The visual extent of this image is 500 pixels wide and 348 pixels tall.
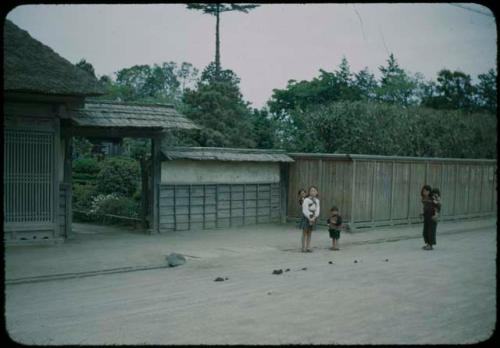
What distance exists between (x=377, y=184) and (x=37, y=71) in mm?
11884

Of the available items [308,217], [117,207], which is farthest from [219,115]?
[308,217]

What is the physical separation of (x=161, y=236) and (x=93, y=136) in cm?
369

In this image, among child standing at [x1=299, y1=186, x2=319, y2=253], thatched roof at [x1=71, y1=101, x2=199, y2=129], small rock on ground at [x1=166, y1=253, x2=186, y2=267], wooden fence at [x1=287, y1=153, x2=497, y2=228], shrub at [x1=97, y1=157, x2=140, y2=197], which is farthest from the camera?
shrub at [x1=97, y1=157, x2=140, y2=197]

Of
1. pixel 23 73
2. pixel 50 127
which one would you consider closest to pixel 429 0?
pixel 23 73

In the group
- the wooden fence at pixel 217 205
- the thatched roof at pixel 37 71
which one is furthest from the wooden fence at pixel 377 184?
the thatched roof at pixel 37 71

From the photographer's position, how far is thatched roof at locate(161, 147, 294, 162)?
59.7ft

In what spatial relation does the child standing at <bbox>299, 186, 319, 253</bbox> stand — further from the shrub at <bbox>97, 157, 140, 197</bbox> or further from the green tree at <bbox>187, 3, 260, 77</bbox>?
the green tree at <bbox>187, 3, 260, 77</bbox>

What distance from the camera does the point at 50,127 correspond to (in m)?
15.1

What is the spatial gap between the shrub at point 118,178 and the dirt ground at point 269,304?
11.9m

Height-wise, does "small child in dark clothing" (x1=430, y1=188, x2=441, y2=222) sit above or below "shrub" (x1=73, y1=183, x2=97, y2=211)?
above

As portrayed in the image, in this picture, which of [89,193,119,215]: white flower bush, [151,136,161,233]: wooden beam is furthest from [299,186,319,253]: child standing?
[89,193,119,215]: white flower bush

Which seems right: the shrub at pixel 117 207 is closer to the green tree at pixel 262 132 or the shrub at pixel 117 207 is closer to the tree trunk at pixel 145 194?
the tree trunk at pixel 145 194

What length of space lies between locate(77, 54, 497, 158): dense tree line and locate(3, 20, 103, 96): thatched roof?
1457cm

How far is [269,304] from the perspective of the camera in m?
8.93
